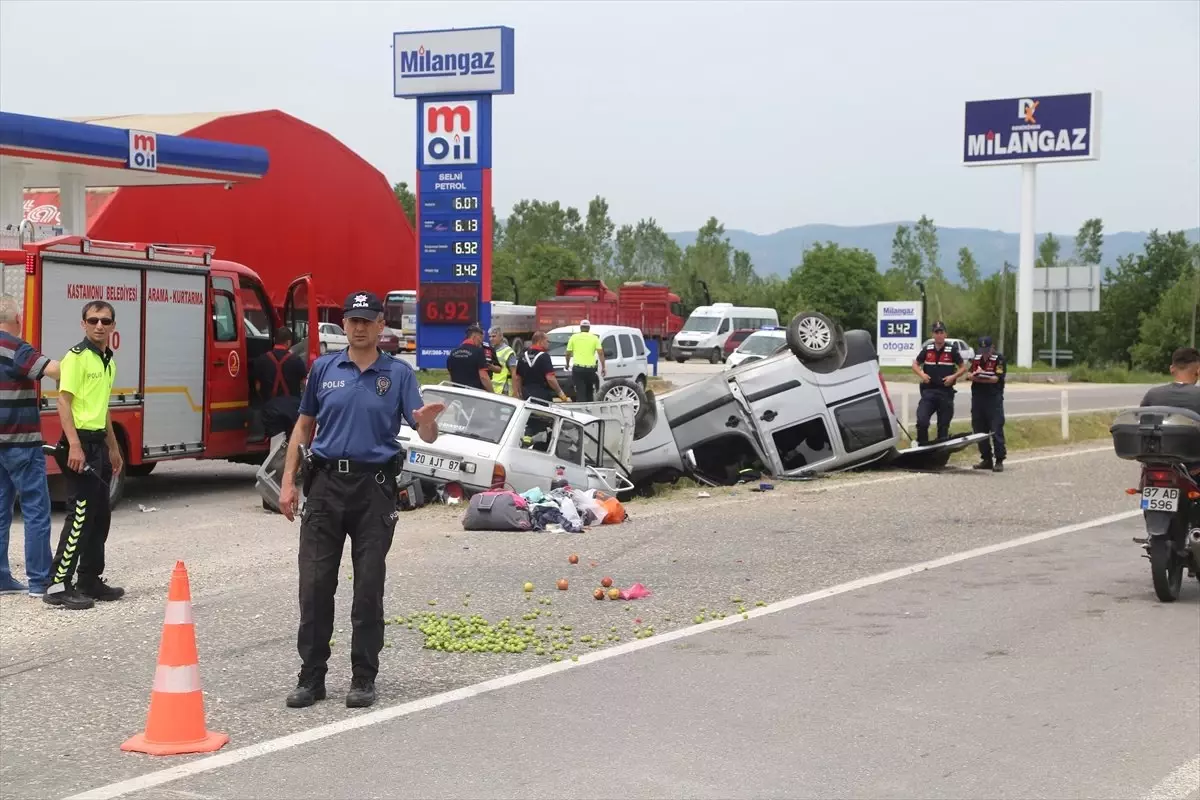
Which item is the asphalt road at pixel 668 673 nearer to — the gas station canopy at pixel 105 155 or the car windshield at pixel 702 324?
the gas station canopy at pixel 105 155

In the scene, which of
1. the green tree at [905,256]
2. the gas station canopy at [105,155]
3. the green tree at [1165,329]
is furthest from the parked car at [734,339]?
the green tree at [905,256]

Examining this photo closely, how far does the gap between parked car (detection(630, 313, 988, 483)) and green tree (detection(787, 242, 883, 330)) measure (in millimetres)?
55570

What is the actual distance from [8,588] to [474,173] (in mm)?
20904

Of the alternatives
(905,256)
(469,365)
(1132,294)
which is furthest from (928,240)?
(469,365)

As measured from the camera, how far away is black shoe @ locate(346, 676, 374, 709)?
7.03m

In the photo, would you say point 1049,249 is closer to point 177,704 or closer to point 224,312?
point 224,312

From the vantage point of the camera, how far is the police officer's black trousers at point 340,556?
709 centimetres

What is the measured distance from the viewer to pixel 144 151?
24.9 meters

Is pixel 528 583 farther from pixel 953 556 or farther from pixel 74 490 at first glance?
pixel 953 556

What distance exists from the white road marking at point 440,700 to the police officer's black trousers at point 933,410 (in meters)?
8.24

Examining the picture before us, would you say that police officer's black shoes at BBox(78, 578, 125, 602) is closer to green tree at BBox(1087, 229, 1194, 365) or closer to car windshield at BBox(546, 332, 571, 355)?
car windshield at BBox(546, 332, 571, 355)

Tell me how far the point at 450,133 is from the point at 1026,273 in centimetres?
3473

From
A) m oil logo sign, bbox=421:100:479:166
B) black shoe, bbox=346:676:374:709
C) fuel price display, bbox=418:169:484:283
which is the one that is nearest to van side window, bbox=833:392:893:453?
black shoe, bbox=346:676:374:709

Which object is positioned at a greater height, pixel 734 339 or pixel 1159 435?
pixel 734 339
